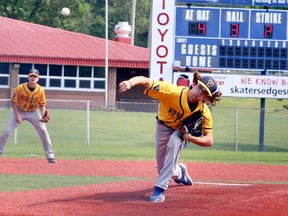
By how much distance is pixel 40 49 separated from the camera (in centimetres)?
4616

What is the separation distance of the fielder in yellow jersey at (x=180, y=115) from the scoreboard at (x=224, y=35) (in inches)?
464

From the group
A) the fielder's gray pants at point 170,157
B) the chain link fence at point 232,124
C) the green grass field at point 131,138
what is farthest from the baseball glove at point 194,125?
the chain link fence at point 232,124

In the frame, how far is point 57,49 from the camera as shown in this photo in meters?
46.8

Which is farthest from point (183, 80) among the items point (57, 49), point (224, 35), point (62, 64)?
point (57, 49)

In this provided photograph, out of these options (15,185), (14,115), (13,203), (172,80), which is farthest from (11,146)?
(13,203)

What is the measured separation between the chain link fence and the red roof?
17.3 feet


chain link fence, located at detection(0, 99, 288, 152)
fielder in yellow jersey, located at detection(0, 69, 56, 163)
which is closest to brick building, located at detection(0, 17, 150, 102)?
chain link fence, located at detection(0, 99, 288, 152)

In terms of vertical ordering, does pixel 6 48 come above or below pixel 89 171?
above

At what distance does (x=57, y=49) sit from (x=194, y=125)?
37203 mm

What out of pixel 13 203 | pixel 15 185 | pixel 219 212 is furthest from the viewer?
pixel 15 185

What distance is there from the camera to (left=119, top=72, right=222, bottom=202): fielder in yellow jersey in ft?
32.5

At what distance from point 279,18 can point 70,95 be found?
24.9 m

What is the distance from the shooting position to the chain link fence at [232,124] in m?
27.2

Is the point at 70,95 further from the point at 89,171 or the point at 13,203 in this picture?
the point at 13,203
